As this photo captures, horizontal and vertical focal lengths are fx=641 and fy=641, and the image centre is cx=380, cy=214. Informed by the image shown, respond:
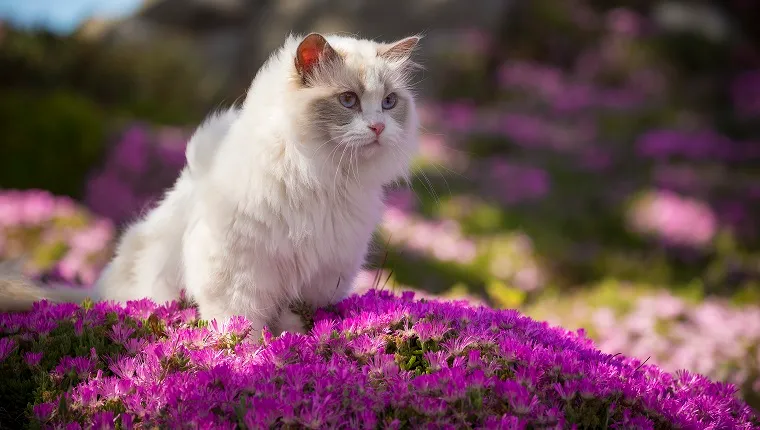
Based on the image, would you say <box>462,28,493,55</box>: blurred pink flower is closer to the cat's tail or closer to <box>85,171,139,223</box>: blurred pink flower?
<box>85,171,139,223</box>: blurred pink flower

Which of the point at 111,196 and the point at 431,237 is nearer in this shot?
the point at 431,237

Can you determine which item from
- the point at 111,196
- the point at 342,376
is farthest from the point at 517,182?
the point at 342,376

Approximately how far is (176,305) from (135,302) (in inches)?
6.3

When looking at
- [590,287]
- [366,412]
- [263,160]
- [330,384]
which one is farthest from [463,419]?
[590,287]

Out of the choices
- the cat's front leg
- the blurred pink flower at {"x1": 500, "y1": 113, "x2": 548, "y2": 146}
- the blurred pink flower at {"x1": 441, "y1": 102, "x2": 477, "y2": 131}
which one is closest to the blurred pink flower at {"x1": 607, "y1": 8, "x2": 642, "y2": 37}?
the blurred pink flower at {"x1": 500, "y1": 113, "x2": 548, "y2": 146}

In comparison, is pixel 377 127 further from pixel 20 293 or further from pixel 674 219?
pixel 674 219

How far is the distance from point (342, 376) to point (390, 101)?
3.83 ft

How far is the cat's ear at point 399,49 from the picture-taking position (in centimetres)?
260

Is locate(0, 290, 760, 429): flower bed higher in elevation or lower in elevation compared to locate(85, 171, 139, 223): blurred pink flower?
higher

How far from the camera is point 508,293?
3.44m

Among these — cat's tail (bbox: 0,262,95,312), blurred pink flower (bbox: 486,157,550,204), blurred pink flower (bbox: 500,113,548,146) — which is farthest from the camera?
blurred pink flower (bbox: 500,113,548,146)

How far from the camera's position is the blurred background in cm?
498

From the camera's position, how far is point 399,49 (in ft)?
8.63

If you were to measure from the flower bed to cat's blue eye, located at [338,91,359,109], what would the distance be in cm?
76
